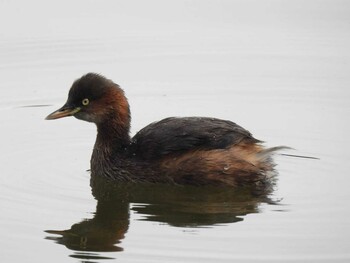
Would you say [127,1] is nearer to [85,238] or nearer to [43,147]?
[43,147]

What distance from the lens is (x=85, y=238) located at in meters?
7.93

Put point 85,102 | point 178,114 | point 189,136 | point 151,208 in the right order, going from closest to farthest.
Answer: point 151,208, point 189,136, point 85,102, point 178,114

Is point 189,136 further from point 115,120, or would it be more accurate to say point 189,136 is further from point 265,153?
point 115,120

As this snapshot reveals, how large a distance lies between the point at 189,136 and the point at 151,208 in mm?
871

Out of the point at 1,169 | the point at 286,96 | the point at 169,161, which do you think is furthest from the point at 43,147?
the point at 286,96

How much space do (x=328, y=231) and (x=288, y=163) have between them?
206cm

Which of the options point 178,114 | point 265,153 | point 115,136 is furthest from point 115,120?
point 178,114

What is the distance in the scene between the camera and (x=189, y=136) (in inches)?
356

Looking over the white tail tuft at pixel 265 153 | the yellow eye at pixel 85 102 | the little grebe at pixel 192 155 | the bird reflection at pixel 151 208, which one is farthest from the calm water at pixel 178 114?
the yellow eye at pixel 85 102

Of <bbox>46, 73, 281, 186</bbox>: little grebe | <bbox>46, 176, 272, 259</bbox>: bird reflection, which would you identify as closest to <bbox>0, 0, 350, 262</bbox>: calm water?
<bbox>46, 176, 272, 259</bbox>: bird reflection

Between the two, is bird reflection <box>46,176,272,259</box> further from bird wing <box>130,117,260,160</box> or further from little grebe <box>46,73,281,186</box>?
bird wing <box>130,117,260,160</box>

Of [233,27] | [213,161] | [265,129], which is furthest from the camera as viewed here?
[233,27]

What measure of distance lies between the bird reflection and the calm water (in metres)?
0.02

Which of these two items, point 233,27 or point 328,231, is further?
point 233,27
